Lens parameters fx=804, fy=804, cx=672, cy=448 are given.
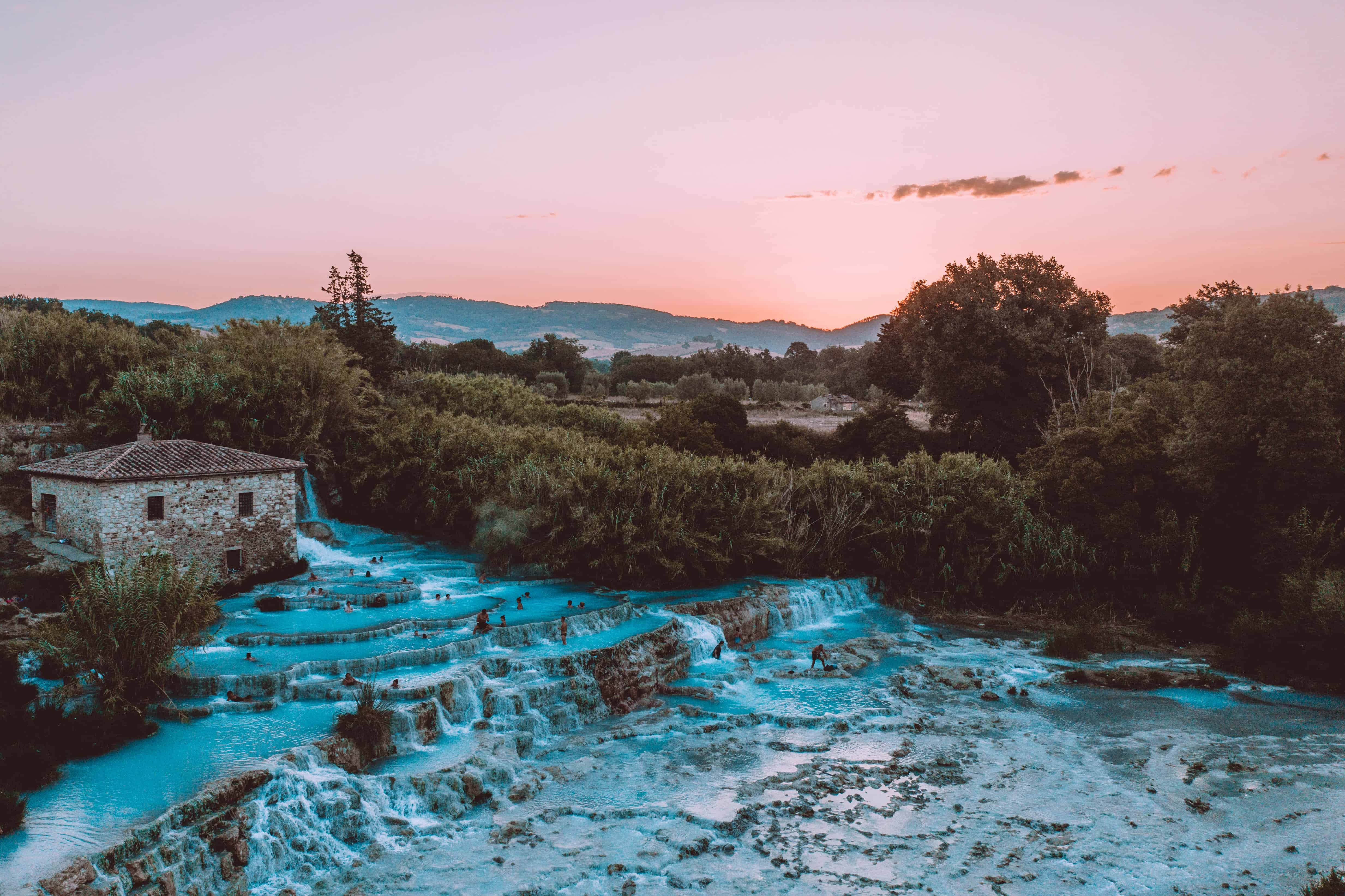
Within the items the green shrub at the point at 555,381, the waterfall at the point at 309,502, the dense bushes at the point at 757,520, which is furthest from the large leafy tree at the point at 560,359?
the dense bushes at the point at 757,520

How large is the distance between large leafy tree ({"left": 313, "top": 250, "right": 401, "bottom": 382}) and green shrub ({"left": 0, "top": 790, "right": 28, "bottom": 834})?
127ft

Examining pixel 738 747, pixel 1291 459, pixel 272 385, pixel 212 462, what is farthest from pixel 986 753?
pixel 272 385

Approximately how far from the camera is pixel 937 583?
3020cm

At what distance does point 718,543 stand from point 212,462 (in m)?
16.6

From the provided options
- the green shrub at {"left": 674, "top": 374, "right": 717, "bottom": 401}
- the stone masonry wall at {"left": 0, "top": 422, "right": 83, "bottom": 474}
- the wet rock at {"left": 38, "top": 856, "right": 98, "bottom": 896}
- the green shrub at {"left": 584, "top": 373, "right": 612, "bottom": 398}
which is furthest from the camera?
the green shrub at {"left": 584, "top": 373, "right": 612, "bottom": 398}

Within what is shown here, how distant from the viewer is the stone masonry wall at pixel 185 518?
2270 centimetres

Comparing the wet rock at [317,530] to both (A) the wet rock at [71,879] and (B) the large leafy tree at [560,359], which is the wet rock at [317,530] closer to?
(A) the wet rock at [71,879]

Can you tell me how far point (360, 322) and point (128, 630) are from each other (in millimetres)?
38882

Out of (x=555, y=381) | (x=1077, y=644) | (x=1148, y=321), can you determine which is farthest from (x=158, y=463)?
(x=1148, y=321)

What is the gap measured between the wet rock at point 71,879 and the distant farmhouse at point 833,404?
6674 cm

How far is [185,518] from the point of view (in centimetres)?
2412

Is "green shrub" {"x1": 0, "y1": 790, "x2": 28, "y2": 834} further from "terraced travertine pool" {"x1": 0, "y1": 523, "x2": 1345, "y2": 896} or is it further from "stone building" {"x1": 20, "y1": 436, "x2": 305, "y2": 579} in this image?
"stone building" {"x1": 20, "y1": 436, "x2": 305, "y2": 579}

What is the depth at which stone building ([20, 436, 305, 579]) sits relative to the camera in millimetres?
22766

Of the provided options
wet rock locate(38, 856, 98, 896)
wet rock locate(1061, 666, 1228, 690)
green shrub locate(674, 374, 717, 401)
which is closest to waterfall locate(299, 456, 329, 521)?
wet rock locate(38, 856, 98, 896)
